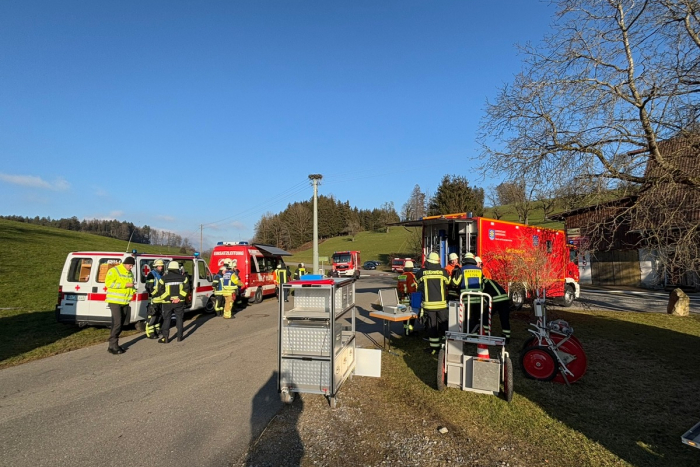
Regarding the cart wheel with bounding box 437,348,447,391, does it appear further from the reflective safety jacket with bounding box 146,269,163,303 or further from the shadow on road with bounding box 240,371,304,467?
the reflective safety jacket with bounding box 146,269,163,303

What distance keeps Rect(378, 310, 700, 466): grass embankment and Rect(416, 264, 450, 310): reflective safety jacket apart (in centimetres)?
99

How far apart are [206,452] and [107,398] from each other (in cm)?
234

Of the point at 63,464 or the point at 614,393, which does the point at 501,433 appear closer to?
the point at 614,393

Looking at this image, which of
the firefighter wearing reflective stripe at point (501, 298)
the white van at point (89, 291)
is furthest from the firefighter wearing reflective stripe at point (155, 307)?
the firefighter wearing reflective stripe at point (501, 298)

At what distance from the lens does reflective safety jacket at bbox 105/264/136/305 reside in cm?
736

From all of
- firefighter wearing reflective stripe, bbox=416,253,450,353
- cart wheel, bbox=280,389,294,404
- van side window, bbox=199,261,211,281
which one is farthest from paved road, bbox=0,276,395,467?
van side window, bbox=199,261,211,281

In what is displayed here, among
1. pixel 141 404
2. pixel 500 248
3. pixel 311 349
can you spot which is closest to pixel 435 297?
pixel 311 349

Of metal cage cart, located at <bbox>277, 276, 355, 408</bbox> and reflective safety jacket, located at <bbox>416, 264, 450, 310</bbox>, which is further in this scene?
reflective safety jacket, located at <bbox>416, 264, 450, 310</bbox>

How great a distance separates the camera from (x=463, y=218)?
10.8 m

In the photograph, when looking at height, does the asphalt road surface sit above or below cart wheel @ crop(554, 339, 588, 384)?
below

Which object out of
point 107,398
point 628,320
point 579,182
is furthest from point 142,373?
point 628,320

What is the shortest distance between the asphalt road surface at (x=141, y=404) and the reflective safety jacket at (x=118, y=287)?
3.57 feet

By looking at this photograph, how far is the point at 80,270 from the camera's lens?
8883 mm

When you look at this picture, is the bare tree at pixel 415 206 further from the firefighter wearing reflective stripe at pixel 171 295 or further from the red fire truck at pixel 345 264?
the firefighter wearing reflective stripe at pixel 171 295
